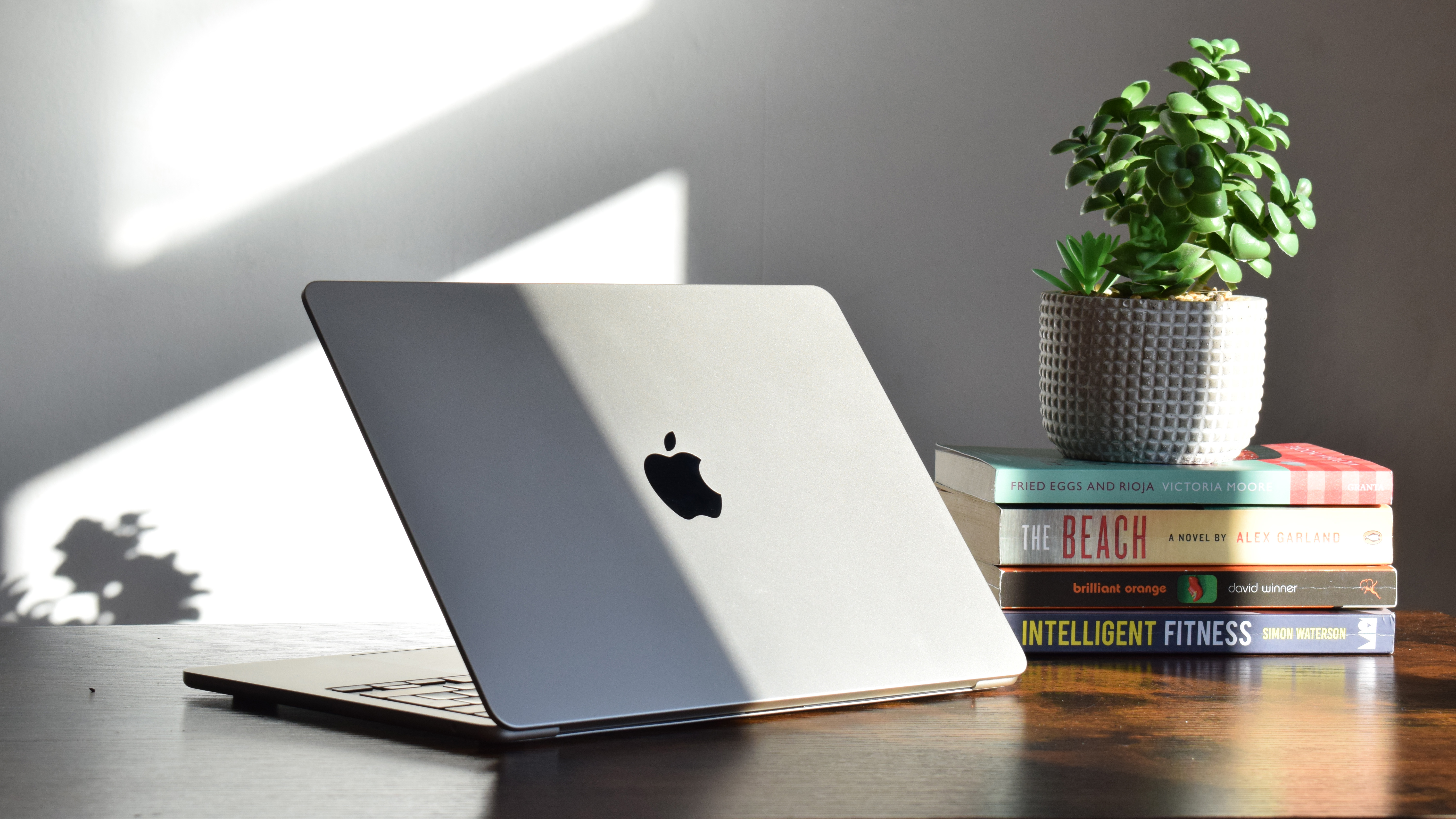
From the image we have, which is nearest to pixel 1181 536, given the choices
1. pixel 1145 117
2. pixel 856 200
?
pixel 1145 117

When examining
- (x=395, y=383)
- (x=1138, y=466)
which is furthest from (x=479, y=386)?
(x=1138, y=466)

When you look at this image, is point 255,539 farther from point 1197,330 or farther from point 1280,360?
point 1280,360

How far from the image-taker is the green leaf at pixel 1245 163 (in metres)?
1.00

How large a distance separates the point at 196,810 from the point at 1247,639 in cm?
72

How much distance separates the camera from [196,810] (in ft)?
1.71

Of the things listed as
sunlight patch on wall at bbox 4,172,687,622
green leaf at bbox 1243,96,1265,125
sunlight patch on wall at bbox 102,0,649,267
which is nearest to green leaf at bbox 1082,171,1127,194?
green leaf at bbox 1243,96,1265,125

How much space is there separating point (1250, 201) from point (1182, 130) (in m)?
0.08

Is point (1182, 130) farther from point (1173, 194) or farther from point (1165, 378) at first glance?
point (1165, 378)

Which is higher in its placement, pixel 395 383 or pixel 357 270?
pixel 357 270

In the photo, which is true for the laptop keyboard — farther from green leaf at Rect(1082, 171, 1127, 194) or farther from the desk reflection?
green leaf at Rect(1082, 171, 1127, 194)

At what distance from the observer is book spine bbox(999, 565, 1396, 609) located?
92 cm

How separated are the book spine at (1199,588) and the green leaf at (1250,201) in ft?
0.89

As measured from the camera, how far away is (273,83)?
2.09 metres

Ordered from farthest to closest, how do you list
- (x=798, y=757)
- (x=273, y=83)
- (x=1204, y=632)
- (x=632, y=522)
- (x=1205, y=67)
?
(x=273, y=83) < (x=1205, y=67) < (x=1204, y=632) < (x=632, y=522) < (x=798, y=757)
